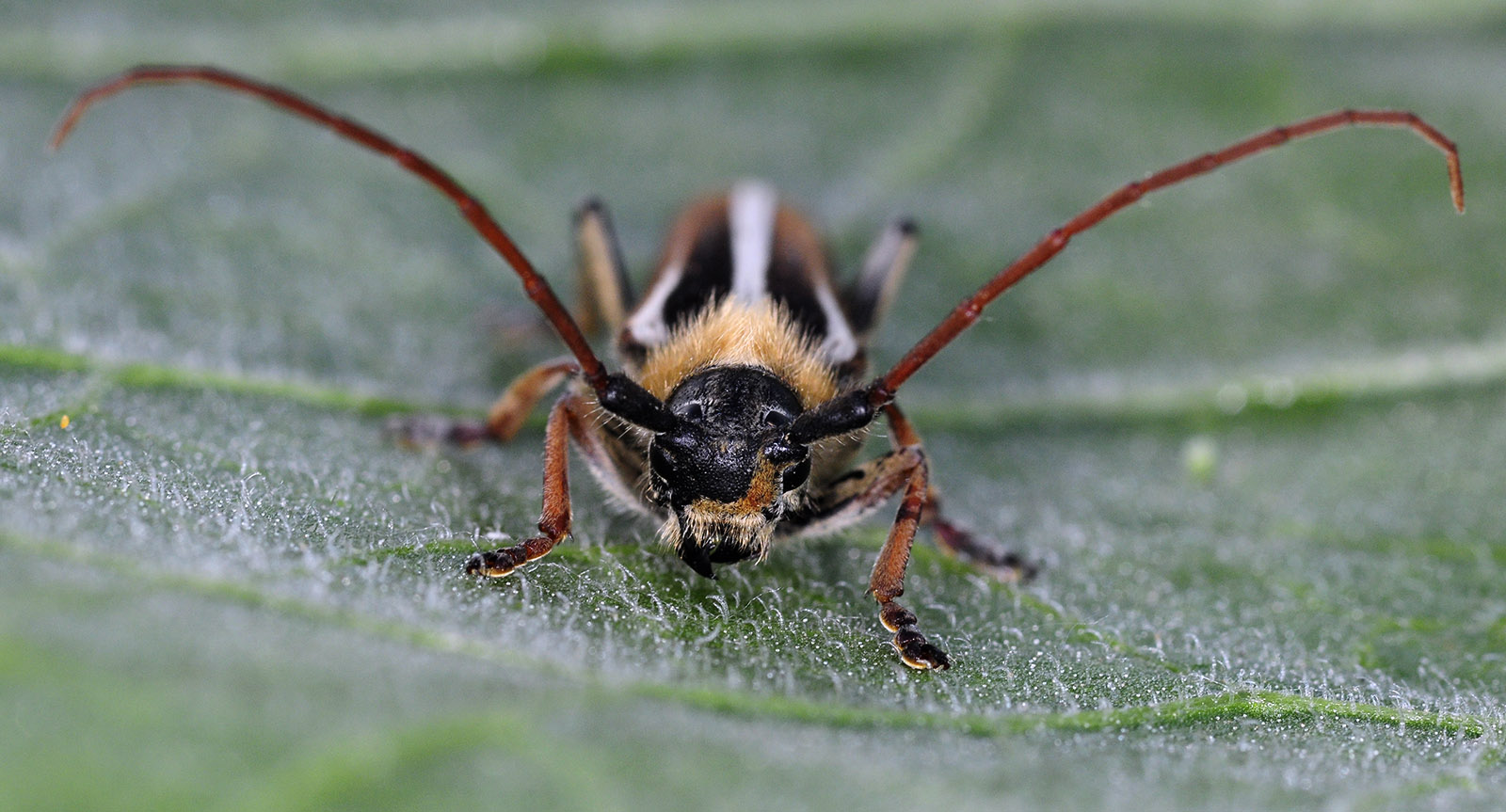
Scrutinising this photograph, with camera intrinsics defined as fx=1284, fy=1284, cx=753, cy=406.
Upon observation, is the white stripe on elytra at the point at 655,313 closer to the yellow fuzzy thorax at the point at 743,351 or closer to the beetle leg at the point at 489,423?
the yellow fuzzy thorax at the point at 743,351

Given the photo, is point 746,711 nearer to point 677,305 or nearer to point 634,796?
point 634,796

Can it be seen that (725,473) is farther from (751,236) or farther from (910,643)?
(751,236)

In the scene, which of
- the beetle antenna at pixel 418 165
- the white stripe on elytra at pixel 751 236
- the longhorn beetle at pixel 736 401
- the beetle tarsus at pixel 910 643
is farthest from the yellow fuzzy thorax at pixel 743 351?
the beetle tarsus at pixel 910 643

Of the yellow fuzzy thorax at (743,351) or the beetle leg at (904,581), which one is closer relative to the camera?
the beetle leg at (904,581)

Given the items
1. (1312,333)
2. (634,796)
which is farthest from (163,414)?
(1312,333)

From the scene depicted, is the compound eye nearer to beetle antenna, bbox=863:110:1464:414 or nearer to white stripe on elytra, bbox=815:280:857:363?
beetle antenna, bbox=863:110:1464:414

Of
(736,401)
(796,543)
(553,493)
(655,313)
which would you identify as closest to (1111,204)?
(736,401)

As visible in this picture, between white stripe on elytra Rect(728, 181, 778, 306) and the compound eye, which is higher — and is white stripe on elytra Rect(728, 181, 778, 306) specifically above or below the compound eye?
above

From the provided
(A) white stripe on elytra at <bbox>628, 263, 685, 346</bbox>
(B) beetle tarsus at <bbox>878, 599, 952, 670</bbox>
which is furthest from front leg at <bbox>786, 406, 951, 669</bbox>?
(A) white stripe on elytra at <bbox>628, 263, 685, 346</bbox>
